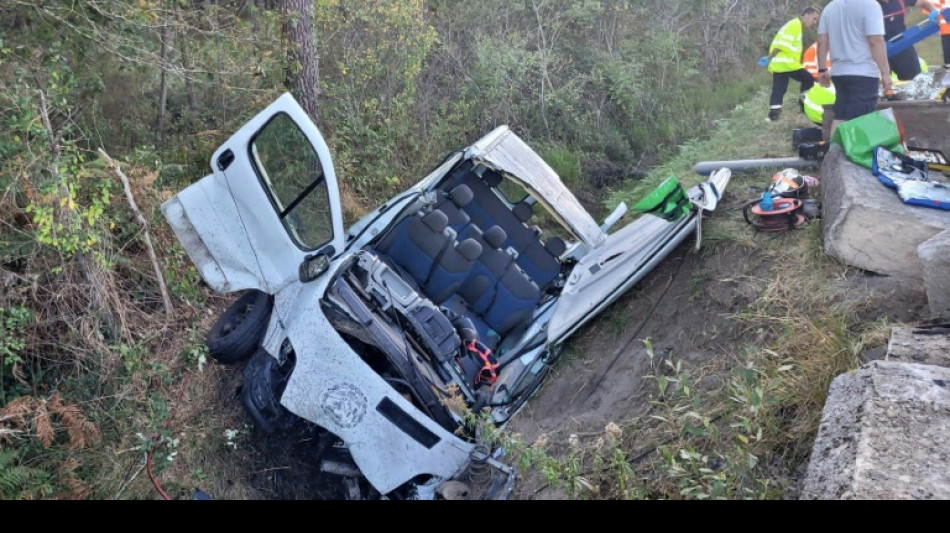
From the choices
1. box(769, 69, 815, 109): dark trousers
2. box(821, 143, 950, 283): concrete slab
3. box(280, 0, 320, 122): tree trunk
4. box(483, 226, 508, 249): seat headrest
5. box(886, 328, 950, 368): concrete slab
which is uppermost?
box(280, 0, 320, 122): tree trunk

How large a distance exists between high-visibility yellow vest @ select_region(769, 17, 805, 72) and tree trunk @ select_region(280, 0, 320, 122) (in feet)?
17.9

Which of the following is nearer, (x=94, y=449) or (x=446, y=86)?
(x=94, y=449)

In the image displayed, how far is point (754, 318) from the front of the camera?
520cm

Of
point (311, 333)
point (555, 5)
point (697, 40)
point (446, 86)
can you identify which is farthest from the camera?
point (697, 40)

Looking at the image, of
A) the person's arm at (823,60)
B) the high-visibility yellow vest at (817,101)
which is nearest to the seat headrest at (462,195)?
the person's arm at (823,60)

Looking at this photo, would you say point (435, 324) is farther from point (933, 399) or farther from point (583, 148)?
point (583, 148)

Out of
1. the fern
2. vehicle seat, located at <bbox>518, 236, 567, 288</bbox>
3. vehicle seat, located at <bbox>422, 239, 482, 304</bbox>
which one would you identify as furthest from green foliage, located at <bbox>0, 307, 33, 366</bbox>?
vehicle seat, located at <bbox>518, 236, 567, 288</bbox>

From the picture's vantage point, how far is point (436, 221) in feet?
19.0

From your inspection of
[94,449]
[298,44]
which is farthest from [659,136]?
[94,449]

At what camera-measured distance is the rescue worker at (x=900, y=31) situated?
8.77 meters

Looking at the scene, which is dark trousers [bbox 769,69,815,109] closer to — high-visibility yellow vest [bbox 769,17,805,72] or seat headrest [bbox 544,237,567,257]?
high-visibility yellow vest [bbox 769,17,805,72]

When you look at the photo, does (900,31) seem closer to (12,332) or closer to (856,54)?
(856,54)

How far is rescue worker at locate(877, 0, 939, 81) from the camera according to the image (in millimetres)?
8773

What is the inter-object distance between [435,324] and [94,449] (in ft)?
7.66
